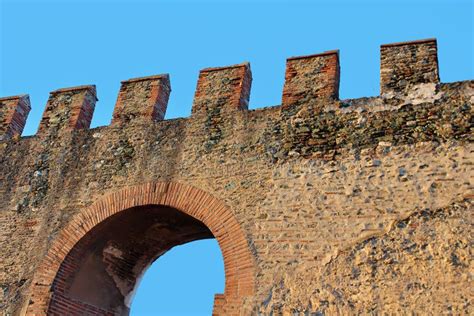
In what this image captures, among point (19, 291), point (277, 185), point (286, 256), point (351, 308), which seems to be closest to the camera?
point (351, 308)

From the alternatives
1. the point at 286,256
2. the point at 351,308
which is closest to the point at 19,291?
the point at 286,256

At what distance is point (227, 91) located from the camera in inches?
302

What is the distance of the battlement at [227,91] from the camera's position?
6.90 meters

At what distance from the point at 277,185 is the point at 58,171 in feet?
9.93

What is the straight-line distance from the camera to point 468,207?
573cm

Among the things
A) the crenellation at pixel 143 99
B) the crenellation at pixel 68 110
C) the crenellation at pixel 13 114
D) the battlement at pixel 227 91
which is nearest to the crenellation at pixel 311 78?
the battlement at pixel 227 91

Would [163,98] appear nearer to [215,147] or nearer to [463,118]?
[215,147]

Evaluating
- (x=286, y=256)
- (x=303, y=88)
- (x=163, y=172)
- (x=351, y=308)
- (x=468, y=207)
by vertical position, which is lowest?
(x=351, y=308)

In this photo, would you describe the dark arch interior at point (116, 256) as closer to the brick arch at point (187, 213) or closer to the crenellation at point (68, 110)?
the brick arch at point (187, 213)

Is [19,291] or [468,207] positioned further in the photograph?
[19,291]

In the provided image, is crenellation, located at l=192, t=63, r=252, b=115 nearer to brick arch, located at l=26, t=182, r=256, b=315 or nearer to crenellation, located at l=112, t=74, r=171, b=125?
crenellation, located at l=112, t=74, r=171, b=125

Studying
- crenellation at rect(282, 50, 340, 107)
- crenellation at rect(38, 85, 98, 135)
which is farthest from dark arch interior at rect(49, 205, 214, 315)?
crenellation at rect(282, 50, 340, 107)

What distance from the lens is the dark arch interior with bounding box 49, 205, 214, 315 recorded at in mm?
7133

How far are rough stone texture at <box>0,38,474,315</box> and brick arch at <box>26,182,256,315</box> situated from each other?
0.05 ft
